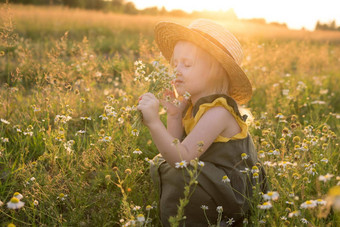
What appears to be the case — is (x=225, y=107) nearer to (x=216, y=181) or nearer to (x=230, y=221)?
(x=216, y=181)

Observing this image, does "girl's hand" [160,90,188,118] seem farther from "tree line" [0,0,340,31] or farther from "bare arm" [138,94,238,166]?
"tree line" [0,0,340,31]

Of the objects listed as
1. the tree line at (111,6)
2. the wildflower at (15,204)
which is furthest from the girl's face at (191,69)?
the tree line at (111,6)

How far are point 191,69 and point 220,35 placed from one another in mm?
343

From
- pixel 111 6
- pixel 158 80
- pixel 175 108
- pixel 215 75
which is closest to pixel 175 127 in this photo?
pixel 175 108

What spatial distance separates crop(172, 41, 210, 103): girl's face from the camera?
100 inches

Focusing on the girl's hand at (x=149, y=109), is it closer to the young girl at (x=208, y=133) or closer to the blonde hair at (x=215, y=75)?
the young girl at (x=208, y=133)

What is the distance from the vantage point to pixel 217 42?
2.62 m

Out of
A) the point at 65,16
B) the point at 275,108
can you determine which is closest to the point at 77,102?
the point at 275,108

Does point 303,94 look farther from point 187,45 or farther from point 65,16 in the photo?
point 65,16

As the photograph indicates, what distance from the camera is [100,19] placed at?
13.1 meters

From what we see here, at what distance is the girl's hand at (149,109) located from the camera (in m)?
2.26

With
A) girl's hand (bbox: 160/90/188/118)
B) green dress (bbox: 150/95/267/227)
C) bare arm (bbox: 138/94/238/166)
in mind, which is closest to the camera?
bare arm (bbox: 138/94/238/166)

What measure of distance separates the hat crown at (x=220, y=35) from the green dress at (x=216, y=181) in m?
0.37

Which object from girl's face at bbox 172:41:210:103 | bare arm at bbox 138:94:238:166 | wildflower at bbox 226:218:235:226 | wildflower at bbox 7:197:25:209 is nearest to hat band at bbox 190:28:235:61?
girl's face at bbox 172:41:210:103
